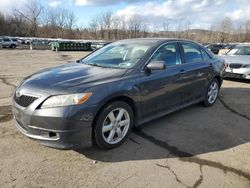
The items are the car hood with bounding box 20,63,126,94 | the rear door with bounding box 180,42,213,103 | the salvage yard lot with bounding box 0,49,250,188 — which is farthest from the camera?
the rear door with bounding box 180,42,213,103

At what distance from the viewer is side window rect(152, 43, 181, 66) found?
13.7ft

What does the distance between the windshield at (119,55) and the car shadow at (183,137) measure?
1221 millimetres

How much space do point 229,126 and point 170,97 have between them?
133cm

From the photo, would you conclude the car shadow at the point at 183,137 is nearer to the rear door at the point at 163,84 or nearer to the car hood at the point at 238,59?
the rear door at the point at 163,84

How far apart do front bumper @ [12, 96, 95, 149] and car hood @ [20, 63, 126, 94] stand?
276 mm

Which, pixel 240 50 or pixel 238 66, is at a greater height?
pixel 240 50

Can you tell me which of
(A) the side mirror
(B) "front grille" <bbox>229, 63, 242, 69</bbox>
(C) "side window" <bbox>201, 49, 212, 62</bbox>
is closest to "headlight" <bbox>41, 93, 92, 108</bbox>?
(A) the side mirror

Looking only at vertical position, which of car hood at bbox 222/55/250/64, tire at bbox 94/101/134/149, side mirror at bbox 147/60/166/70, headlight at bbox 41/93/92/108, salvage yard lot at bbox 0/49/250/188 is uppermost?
side mirror at bbox 147/60/166/70

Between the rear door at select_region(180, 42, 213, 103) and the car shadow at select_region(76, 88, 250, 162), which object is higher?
the rear door at select_region(180, 42, 213, 103)

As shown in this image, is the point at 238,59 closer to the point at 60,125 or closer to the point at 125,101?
the point at 125,101

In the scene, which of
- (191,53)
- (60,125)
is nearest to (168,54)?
(191,53)

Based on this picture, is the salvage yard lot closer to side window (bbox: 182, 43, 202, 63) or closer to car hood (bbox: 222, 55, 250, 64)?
side window (bbox: 182, 43, 202, 63)

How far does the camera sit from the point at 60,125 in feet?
9.69

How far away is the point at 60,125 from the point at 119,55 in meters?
1.85
